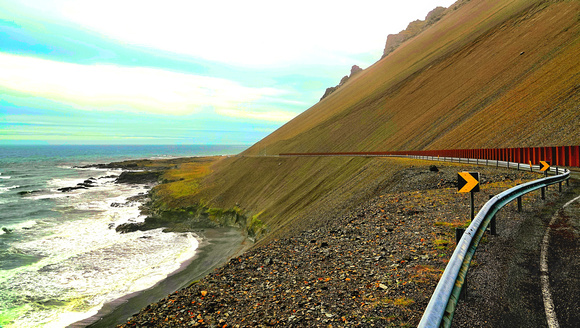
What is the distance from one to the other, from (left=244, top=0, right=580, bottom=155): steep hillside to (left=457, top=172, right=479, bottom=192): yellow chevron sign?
3253cm

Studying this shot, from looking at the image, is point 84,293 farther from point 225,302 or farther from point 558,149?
point 558,149

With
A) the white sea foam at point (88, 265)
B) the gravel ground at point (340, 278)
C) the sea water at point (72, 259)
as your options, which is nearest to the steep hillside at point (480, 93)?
the gravel ground at point (340, 278)

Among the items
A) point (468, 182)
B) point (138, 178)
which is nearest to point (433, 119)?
point (468, 182)

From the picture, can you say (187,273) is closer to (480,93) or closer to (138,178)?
(480,93)

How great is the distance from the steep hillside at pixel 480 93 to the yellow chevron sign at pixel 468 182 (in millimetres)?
32529

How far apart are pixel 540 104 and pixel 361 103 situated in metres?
54.5

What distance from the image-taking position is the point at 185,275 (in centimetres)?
2555

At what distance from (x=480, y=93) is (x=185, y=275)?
188 ft

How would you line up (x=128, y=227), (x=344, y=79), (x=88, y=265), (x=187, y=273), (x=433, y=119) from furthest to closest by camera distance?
(x=344, y=79) → (x=433, y=119) → (x=128, y=227) → (x=88, y=265) → (x=187, y=273)

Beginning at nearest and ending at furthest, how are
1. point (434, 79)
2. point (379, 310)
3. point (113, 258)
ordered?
point (379, 310), point (113, 258), point (434, 79)

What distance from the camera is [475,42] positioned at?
81562 mm

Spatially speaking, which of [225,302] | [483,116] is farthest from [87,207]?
[483,116]

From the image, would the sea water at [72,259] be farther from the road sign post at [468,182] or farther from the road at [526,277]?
the road at [526,277]

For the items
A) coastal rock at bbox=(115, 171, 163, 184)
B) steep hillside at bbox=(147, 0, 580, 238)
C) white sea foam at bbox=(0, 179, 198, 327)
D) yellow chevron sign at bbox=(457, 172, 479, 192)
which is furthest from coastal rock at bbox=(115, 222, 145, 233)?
coastal rock at bbox=(115, 171, 163, 184)
